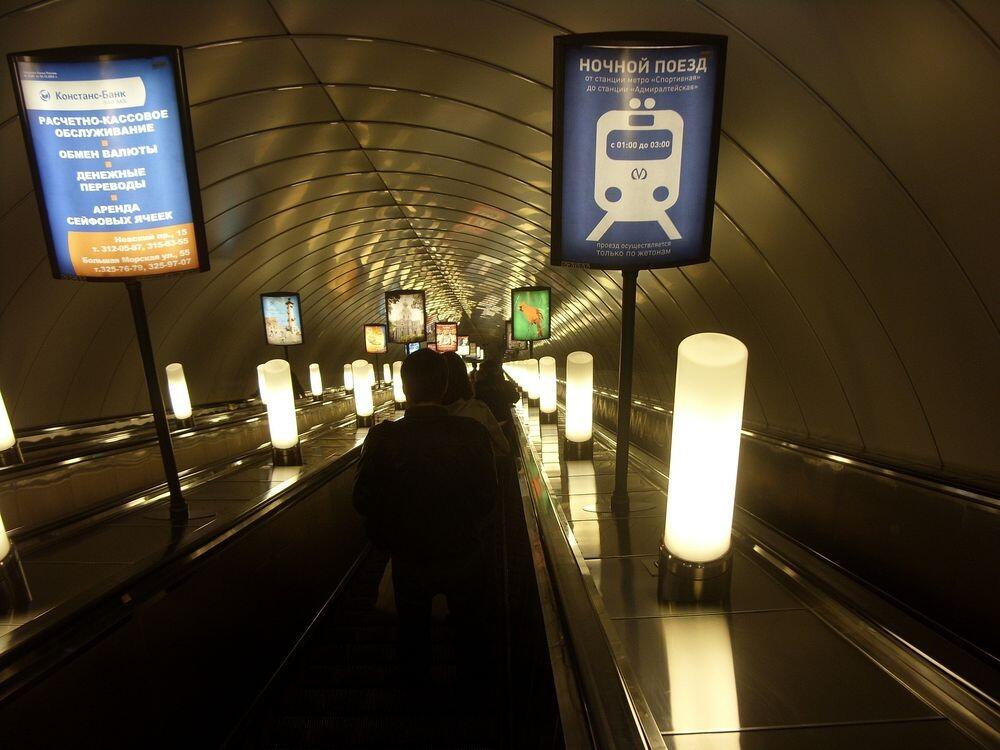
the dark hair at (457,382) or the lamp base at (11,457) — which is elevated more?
the dark hair at (457,382)

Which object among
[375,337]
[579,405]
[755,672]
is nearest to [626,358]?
[755,672]

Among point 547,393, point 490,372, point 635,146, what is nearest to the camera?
point 635,146

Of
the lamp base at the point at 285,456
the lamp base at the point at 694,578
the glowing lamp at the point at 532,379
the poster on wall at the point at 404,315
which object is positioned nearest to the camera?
the lamp base at the point at 694,578

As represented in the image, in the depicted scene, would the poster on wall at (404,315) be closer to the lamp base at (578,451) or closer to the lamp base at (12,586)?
the lamp base at (578,451)

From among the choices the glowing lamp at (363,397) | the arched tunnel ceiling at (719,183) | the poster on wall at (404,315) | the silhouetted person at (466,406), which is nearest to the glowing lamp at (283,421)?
the silhouetted person at (466,406)

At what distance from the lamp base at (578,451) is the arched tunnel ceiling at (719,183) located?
234cm

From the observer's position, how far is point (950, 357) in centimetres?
460

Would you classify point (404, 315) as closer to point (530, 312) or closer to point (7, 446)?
point (530, 312)

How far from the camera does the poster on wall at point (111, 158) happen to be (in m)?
3.17

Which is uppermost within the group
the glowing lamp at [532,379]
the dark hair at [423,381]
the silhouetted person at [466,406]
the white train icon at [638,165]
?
the white train icon at [638,165]

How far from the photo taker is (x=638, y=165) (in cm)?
315

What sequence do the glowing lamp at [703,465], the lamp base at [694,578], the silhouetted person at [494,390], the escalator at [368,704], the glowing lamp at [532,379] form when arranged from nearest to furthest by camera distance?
1. the glowing lamp at [703,465]
2. the lamp base at [694,578]
3. the escalator at [368,704]
4. the silhouetted person at [494,390]
5. the glowing lamp at [532,379]

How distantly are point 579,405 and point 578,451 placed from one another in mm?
622

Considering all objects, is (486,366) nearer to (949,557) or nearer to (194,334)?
(949,557)
